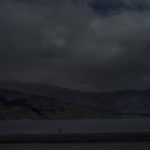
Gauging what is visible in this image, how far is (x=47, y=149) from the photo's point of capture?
198 feet

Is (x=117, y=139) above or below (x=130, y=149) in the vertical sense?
above

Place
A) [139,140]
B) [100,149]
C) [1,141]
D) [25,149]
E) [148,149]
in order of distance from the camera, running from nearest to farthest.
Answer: [148,149] → [100,149] → [25,149] → [139,140] → [1,141]

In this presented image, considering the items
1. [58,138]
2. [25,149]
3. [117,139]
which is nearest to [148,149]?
[25,149]

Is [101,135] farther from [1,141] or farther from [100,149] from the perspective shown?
[100,149]

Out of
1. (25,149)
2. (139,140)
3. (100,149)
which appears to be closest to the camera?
(100,149)

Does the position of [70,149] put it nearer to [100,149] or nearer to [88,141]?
[100,149]

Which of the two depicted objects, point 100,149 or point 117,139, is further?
point 117,139

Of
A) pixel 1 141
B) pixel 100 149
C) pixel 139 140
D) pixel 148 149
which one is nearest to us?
pixel 148 149

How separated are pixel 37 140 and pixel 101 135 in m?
11.1

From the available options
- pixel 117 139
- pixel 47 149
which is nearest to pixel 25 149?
pixel 47 149

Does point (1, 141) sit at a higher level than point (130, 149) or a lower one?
higher

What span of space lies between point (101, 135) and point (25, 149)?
21.9 metres

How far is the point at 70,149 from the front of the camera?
5962 centimetres

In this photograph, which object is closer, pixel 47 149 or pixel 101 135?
pixel 47 149
